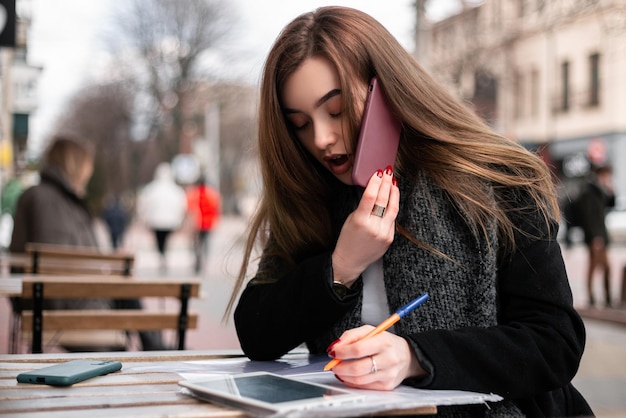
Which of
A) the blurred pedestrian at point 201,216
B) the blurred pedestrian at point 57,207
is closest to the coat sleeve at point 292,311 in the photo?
the blurred pedestrian at point 57,207

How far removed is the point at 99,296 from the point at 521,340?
215 centimetres

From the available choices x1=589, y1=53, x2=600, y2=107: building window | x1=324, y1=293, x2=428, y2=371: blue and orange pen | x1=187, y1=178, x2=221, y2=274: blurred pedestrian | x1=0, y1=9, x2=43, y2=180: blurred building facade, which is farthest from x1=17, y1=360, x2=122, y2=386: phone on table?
x1=0, y1=9, x2=43, y2=180: blurred building facade

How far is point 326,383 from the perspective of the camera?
1.62 meters

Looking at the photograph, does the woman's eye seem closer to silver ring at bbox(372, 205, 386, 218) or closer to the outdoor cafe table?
silver ring at bbox(372, 205, 386, 218)

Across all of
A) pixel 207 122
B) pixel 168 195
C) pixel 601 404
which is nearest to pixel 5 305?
pixel 168 195

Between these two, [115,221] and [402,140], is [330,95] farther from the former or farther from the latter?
[115,221]

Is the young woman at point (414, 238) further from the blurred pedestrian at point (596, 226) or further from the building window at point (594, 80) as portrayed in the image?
the building window at point (594, 80)

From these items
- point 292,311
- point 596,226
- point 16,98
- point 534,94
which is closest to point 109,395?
point 292,311

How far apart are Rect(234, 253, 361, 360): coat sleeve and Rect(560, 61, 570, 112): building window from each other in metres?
17.9

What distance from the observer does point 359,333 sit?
63.7 inches

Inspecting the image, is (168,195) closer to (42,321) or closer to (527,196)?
(42,321)

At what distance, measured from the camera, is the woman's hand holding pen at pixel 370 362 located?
1.55 m

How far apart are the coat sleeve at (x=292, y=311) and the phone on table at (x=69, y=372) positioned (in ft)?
1.20

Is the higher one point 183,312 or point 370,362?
point 370,362
